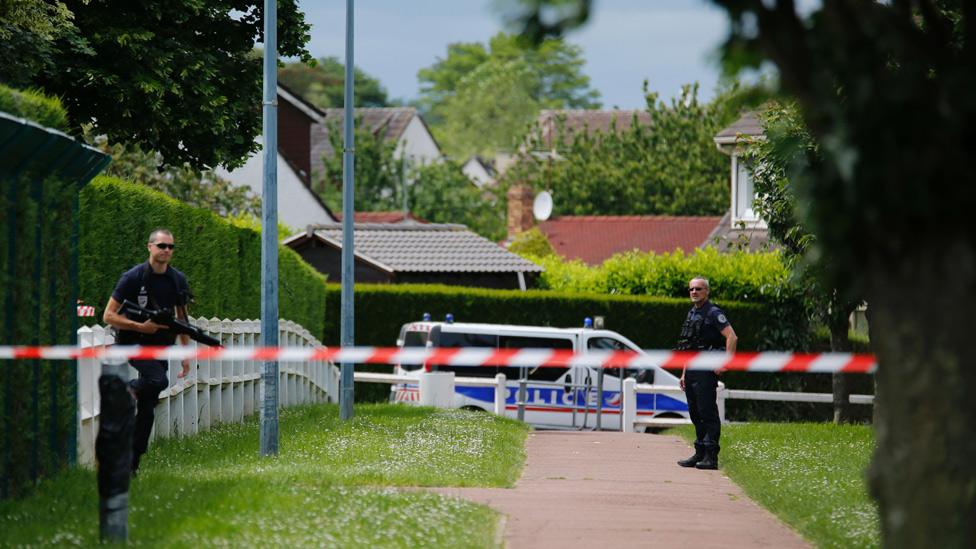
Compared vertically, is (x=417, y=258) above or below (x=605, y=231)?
below

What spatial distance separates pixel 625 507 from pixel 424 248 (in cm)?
2873

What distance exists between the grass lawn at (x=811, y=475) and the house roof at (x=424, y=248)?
16.9 meters

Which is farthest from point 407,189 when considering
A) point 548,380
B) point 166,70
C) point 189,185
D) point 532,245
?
point 166,70

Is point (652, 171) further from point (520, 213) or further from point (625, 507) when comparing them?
point (625, 507)

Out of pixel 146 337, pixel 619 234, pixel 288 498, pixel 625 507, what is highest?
pixel 619 234

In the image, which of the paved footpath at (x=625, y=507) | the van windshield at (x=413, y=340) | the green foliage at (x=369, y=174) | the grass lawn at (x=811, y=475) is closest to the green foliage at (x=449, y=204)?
the green foliage at (x=369, y=174)

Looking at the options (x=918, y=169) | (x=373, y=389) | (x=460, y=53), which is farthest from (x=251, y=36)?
(x=460, y=53)

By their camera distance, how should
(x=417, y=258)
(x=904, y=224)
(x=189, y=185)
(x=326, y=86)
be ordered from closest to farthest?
(x=904, y=224)
(x=417, y=258)
(x=189, y=185)
(x=326, y=86)

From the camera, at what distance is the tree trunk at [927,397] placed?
5.57m

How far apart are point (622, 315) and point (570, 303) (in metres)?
1.15

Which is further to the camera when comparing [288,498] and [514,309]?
[514,309]

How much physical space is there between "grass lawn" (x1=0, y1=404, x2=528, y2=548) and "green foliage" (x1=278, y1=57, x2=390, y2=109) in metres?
100

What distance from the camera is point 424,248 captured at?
40.0 metres

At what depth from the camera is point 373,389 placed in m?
32.1
